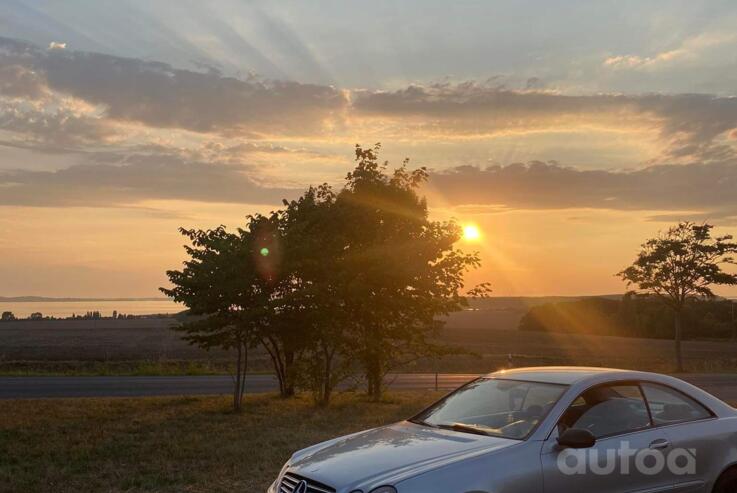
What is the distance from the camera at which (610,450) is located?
581 centimetres

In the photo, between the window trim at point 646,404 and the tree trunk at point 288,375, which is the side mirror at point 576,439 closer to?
the window trim at point 646,404

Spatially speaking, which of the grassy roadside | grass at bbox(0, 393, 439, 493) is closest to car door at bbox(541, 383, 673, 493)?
grass at bbox(0, 393, 439, 493)

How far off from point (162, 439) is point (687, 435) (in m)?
8.68


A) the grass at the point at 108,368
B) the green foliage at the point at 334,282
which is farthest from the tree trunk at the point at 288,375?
the grass at the point at 108,368

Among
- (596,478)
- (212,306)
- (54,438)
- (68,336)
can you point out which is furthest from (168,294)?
(68,336)

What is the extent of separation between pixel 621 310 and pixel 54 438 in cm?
8054

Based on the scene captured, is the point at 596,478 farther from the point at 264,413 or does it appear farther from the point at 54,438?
the point at 264,413

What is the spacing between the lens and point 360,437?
617 centimetres

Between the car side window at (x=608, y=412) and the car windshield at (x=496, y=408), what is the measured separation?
Result: 197 millimetres

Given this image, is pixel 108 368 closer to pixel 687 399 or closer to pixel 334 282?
pixel 334 282

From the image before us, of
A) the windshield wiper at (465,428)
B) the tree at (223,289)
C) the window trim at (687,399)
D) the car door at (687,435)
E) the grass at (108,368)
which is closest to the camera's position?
the windshield wiper at (465,428)

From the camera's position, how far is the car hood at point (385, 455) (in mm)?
5043

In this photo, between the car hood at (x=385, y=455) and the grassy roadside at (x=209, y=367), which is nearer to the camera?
the car hood at (x=385, y=455)

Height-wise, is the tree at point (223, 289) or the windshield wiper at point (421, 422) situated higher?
the tree at point (223, 289)
